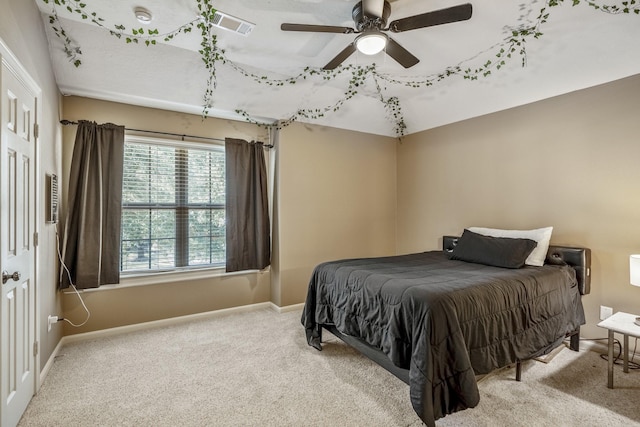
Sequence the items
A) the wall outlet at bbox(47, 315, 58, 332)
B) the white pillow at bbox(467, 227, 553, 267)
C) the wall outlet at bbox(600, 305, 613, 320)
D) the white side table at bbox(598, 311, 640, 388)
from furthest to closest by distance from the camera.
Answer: the white pillow at bbox(467, 227, 553, 267) → the wall outlet at bbox(600, 305, 613, 320) → the wall outlet at bbox(47, 315, 58, 332) → the white side table at bbox(598, 311, 640, 388)

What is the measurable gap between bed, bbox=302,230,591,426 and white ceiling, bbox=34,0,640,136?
1754 mm

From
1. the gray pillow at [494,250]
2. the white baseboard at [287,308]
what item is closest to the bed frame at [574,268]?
the gray pillow at [494,250]

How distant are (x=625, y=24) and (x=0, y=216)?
14.3 ft

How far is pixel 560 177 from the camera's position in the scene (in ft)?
10.7

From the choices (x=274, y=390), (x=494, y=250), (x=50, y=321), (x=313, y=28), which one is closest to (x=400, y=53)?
(x=313, y=28)

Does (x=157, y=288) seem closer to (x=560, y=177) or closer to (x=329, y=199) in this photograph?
(x=329, y=199)

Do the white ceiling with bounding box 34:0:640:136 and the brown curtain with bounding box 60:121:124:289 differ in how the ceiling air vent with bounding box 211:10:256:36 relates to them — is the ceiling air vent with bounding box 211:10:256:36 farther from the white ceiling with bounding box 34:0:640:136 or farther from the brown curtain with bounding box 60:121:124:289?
the brown curtain with bounding box 60:121:124:289

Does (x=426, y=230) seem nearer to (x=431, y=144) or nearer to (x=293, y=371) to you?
(x=431, y=144)

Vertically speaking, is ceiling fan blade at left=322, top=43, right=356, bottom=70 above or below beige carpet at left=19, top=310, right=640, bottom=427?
above

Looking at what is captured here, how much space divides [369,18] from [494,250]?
238 cm

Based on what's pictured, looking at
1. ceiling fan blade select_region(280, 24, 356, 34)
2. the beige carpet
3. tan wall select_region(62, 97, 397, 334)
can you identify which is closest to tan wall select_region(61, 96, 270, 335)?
tan wall select_region(62, 97, 397, 334)

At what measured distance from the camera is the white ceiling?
2391 mm

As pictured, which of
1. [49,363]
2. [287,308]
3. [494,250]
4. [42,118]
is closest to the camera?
[42,118]

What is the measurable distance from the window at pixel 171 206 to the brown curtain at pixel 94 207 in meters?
0.16
